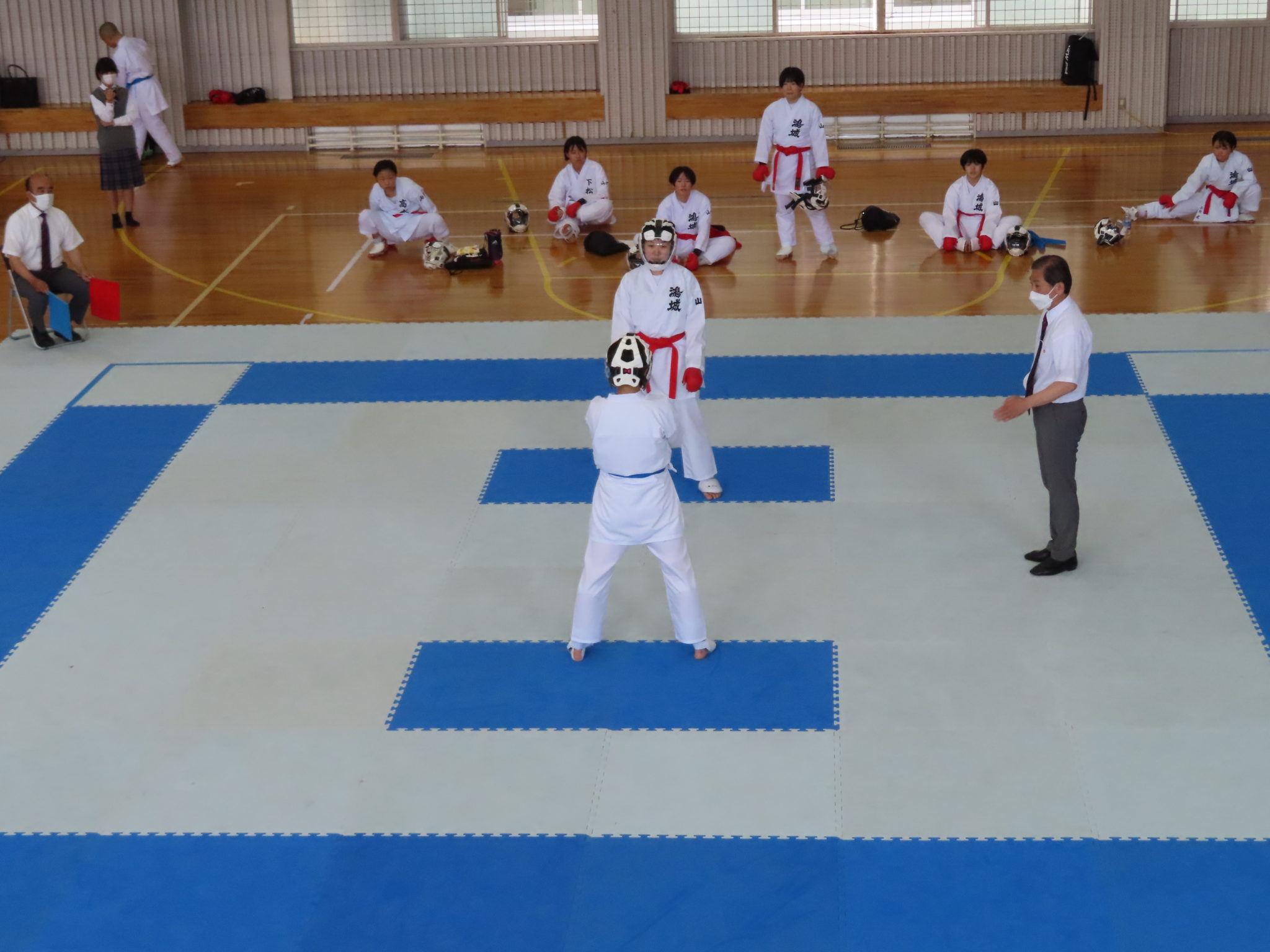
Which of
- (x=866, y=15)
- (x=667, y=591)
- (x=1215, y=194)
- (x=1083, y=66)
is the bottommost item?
(x=667, y=591)

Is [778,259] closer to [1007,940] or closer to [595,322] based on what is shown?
[595,322]

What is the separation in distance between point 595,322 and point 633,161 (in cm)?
757

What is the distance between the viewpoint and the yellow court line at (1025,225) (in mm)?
11234

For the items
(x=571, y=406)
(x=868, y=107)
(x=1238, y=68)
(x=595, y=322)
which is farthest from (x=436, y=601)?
(x=1238, y=68)

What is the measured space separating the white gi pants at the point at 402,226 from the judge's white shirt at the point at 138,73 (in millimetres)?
6494

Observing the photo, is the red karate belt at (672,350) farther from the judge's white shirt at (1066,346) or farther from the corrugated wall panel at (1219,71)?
the corrugated wall panel at (1219,71)

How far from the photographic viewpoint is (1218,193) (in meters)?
13.6

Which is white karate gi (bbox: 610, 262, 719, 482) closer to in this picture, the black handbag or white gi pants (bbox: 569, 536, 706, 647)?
white gi pants (bbox: 569, 536, 706, 647)

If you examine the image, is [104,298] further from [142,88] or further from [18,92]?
[18,92]

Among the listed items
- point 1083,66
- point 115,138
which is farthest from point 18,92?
point 1083,66

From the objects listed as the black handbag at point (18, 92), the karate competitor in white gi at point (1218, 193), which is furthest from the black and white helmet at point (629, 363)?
the black handbag at point (18, 92)

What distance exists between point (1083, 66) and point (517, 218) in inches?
363

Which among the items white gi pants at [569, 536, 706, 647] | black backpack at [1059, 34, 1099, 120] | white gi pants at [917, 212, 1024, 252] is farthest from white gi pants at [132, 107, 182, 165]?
white gi pants at [569, 536, 706, 647]

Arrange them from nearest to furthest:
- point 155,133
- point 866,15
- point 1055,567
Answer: point 1055,567 < point 155,133 < point 866,15
